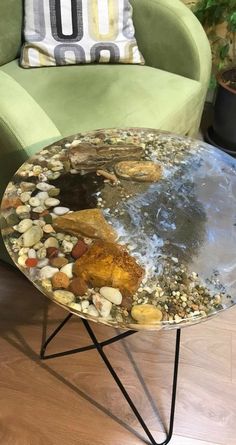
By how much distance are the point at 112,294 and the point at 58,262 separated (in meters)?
0.11

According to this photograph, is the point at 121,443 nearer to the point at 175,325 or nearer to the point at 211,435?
the point at 211,435

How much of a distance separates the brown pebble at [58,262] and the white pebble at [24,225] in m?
0.08

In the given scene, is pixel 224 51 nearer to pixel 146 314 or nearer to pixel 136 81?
pixel 136 81

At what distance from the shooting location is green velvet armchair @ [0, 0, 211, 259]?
118cm

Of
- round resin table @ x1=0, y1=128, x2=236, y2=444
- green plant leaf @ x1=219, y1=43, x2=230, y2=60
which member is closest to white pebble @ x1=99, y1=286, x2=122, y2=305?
round resin table @ x1=0, y1=128, x2=236, y2=444

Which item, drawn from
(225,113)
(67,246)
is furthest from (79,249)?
(225,113)

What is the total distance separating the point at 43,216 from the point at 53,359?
0.50m

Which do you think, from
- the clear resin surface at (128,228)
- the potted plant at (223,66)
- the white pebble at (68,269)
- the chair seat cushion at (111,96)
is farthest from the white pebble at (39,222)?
the potted plant at (223,66)

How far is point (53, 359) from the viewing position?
1.14 metres

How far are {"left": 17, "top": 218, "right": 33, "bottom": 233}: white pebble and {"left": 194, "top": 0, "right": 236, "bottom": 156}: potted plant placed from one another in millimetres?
1159

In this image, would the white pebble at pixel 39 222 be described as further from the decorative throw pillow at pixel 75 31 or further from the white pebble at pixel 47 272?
the decorative throw pillow at pixel 75 31

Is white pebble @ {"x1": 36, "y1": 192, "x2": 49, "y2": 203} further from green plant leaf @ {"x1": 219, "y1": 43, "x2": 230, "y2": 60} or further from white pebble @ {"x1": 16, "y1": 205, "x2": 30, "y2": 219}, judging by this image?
green plant leaf @ {"x1": 219, "y1": 43, "x2": 230, "y2": 60}

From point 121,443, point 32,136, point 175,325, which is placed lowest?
point 121,443

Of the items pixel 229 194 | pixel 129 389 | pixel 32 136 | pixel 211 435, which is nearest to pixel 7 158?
pixel 32 136
